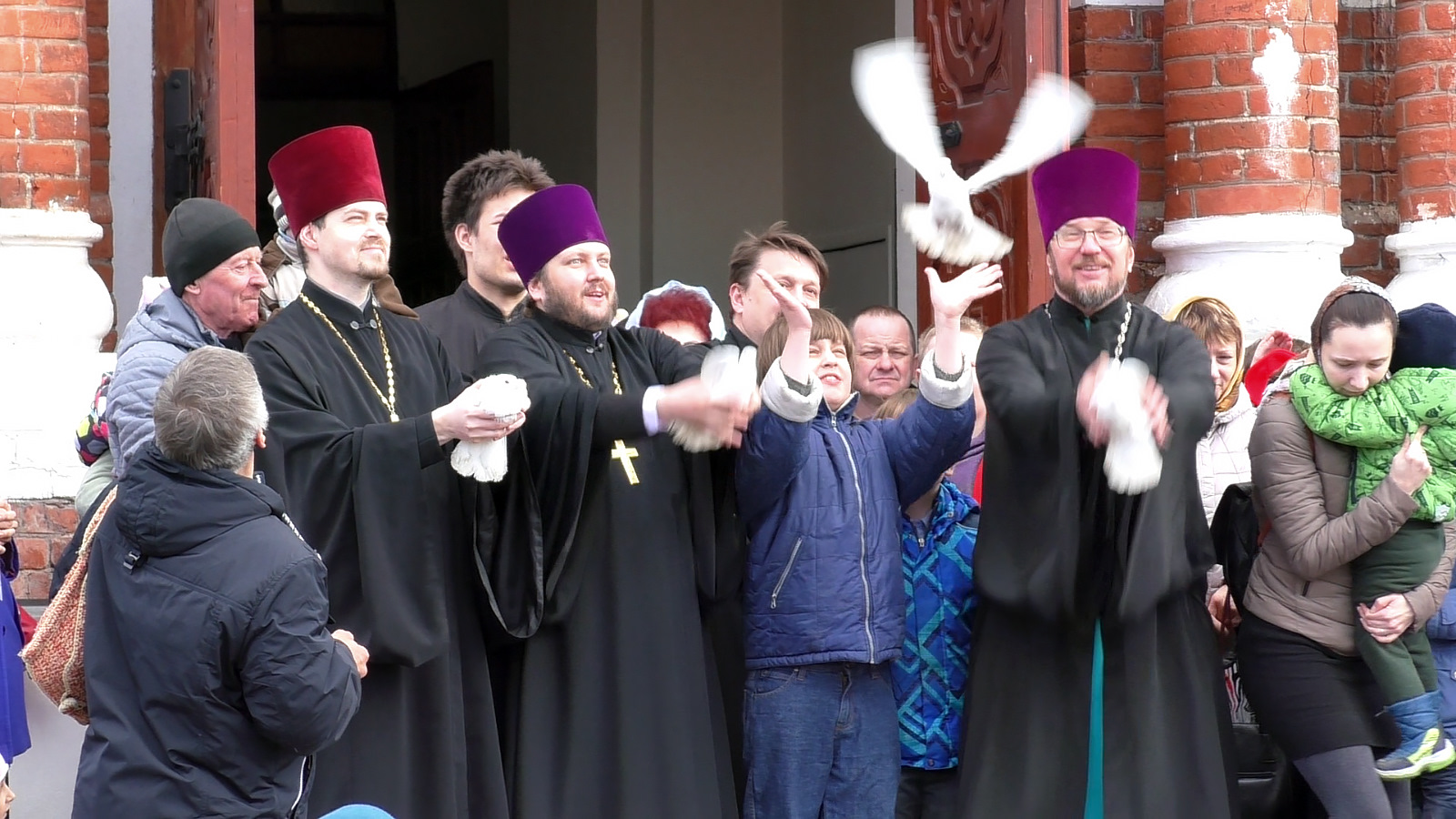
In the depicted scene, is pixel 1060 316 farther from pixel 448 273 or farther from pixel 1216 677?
pixel 448 273

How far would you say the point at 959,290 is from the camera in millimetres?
4352

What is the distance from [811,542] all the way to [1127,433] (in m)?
0.82

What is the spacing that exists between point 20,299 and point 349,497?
2191 millimetres

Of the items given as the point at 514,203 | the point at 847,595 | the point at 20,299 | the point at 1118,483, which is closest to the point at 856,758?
the point at 847,595

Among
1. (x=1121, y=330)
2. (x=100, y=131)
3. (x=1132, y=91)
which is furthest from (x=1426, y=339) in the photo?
(x=100, y=131)

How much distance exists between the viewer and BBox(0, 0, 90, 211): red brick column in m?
5.69

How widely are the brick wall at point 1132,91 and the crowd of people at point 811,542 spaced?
2622mm

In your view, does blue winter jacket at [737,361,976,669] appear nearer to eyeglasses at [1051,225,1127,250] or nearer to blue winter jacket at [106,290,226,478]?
eyeglasses at [1051,225,1127,250]

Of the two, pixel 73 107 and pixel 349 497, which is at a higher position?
pixel 73 107

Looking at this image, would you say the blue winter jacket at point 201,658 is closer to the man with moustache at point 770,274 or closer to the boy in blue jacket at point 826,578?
the boy in blue jacket at point 826,578

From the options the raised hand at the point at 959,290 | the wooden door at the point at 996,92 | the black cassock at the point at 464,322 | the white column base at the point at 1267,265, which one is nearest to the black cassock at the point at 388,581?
the black cassock at the point at 464,322

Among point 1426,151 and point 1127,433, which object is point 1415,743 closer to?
point 1127,433

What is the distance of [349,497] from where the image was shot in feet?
13.5

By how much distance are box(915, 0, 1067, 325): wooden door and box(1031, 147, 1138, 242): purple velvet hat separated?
168 cm
